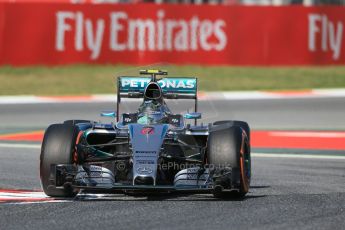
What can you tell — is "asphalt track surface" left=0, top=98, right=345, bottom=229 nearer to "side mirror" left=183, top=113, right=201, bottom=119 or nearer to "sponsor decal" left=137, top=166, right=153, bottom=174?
"side mirror" left=183, top=113, right=201, bottom=119

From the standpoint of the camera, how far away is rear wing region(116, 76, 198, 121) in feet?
36.3

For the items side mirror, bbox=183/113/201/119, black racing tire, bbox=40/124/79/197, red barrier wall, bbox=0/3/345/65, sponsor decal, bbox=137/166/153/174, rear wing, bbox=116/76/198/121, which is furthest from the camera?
red barrier wall, bbox=0/3/345/65

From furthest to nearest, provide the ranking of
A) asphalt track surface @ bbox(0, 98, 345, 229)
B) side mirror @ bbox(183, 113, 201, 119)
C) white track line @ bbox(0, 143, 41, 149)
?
1. white track line @ bbox(0, 143, 41, 149)
2. side mirror @ bbox(183, 113, 201, 119)
3. asphalt track surface @ bbox(0, 98, 345, 229)

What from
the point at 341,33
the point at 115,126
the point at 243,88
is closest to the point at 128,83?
the point at 115,126

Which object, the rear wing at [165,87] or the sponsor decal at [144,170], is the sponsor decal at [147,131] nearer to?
the sponsor decal at [144,170]

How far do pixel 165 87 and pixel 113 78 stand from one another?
40.9 ft

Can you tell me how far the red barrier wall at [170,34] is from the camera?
2312 centimetres

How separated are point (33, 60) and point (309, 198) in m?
14.4

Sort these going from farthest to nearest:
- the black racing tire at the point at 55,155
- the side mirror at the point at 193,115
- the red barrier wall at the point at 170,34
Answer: the red barrier wall at the point at 170,34, the side mirror at the point at 193,115, the black racing tire at the point at 55,155

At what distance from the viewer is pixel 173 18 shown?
23.8 metres

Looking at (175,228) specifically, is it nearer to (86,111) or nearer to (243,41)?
(86,111)

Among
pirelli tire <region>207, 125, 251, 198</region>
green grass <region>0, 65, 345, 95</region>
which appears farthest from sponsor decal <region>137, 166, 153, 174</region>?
green grass <region>0, 65, 345, 95</region>

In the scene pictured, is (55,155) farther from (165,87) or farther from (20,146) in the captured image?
(20,146)

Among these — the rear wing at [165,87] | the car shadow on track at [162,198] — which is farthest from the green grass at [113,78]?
the car shadow on track at [162,198]
